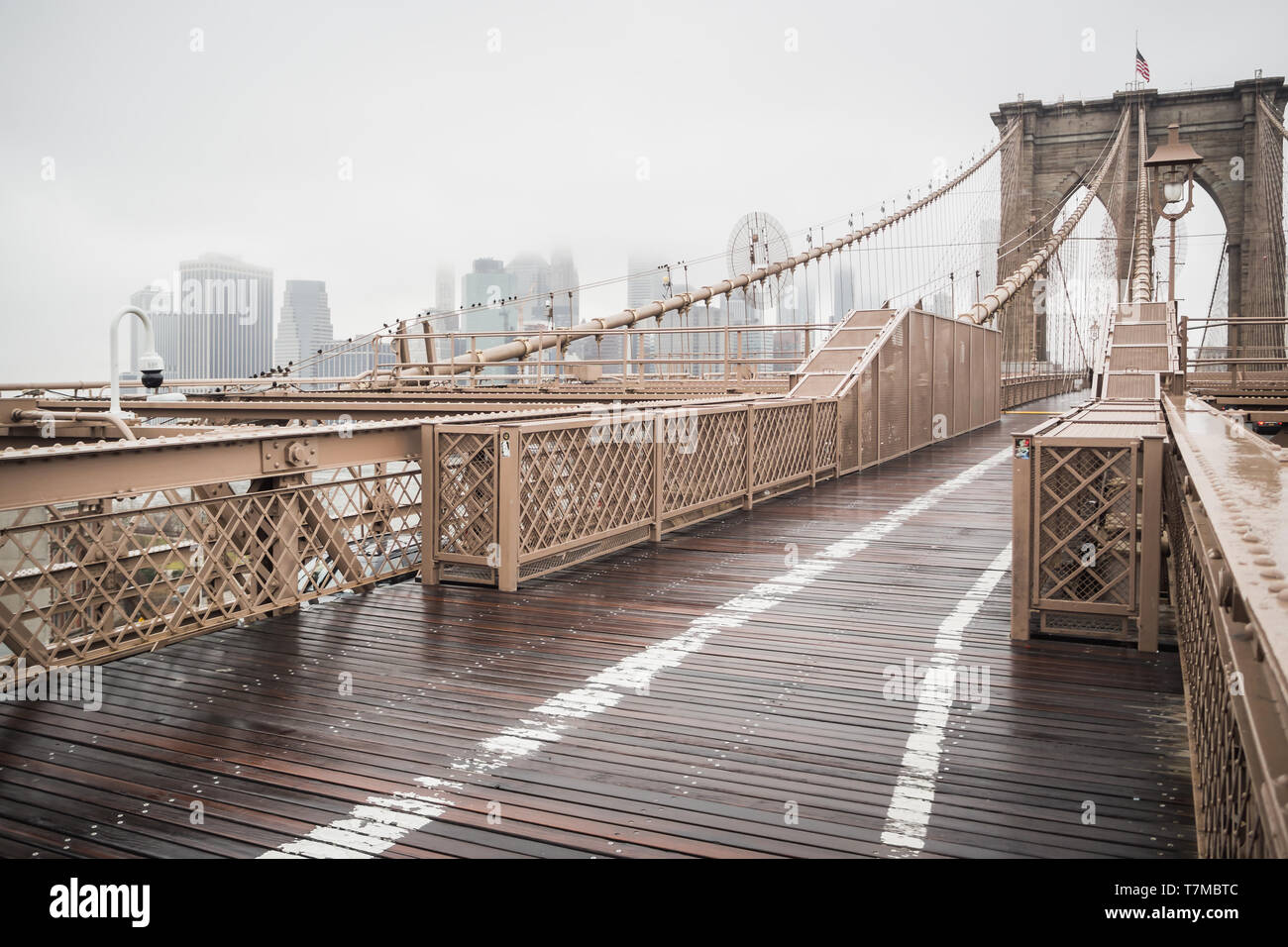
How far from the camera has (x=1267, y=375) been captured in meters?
22.2

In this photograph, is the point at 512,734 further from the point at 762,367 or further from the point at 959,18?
the point at 959,18

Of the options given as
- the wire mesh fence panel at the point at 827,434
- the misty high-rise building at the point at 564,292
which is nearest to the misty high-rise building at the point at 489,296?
the misty high-rise building at the point at 564,292

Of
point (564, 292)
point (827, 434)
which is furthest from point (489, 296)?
point (827, 434)

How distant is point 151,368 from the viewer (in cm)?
716

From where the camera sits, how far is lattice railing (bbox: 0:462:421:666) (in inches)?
181

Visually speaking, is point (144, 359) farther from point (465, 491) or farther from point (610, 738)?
point (610, 738)

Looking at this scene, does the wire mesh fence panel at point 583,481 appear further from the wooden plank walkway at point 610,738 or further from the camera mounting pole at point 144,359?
the camera mounting pole at point 144,359

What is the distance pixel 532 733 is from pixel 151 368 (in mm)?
4641

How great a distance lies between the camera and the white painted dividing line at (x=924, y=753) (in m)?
3.15

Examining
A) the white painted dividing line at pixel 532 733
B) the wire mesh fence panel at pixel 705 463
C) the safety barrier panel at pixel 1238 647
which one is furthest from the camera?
the wire mesh fence panel at pixel 705 463

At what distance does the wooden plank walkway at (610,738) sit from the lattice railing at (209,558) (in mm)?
174

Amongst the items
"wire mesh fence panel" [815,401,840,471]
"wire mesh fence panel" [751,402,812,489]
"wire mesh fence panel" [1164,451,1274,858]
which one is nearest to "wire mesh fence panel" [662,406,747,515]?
"wire mesh fence panel" [751,402,812,489]

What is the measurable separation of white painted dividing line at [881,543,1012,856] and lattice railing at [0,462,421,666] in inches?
126
